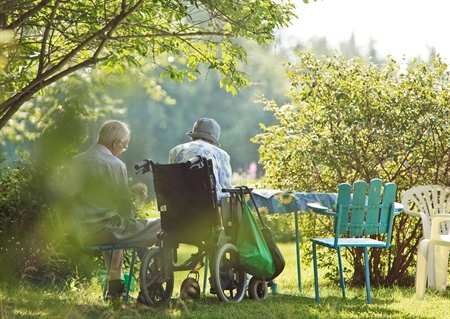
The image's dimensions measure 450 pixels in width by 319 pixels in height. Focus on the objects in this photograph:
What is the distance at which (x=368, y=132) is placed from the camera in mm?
7629

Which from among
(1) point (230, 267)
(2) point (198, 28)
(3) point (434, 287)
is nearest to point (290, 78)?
(2) point (198, 28)

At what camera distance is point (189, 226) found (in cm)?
530

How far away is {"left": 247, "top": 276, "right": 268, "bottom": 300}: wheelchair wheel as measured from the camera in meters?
5.68

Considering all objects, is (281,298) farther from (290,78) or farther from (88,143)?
(88,143)

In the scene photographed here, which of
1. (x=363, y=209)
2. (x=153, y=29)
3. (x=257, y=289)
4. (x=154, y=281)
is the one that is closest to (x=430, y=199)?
(x=363, y=209)

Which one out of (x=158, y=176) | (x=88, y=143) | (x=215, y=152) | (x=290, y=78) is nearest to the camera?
(x=88, y=143)

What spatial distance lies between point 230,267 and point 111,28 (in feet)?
5.67

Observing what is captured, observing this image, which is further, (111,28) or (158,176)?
(158,176)

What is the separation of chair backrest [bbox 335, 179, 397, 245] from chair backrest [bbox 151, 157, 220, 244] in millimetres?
932

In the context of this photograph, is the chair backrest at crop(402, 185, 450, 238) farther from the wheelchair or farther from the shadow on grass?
the wheelchair

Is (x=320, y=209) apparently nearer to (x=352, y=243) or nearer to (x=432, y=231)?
(x=352, y=243)

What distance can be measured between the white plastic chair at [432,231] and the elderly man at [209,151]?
6.10 feet

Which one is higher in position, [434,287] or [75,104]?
[75,104]

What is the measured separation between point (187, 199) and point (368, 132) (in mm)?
2875
